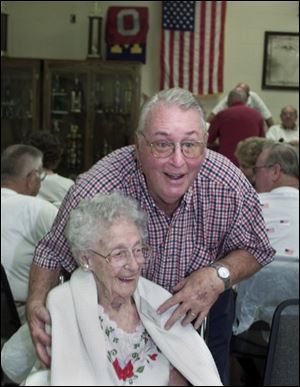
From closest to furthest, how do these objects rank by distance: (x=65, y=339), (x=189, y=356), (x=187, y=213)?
(x=65, y=339)
(x=189, y=356)
(x=187, y=213)

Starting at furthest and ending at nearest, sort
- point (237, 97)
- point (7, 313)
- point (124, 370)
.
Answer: point (237, 97)
point (7, 313)
point (124, 370)

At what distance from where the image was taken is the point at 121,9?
7832 mm

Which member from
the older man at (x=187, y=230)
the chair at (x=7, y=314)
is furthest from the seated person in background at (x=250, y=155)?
the older man at (x=187, y=230)

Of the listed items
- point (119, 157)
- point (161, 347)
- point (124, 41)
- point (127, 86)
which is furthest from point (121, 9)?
point (161, 347)

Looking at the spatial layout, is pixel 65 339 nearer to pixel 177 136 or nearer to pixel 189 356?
pixel 189 356

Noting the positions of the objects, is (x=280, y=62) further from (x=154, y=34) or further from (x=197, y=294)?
(x=197, y=294)

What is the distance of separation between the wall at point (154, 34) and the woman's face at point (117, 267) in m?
6.42

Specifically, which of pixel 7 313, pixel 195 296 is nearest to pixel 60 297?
pixel 195 296

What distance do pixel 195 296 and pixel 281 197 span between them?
156 cm

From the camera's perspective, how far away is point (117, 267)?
5.57 feet

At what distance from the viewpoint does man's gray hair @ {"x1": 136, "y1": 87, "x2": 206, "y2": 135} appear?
66.2 inches

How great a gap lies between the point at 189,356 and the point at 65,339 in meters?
0.30

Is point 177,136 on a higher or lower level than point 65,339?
higher

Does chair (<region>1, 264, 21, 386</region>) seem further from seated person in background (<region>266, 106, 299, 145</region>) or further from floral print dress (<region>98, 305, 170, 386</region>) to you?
seated person in background (<region>266, 106, 299, 145</region>)
